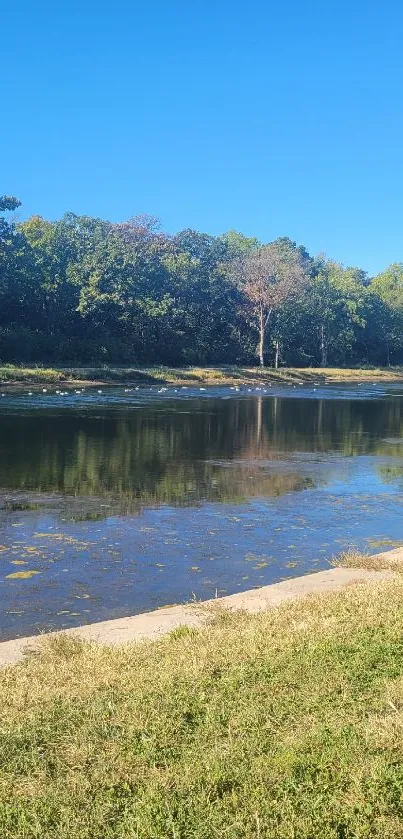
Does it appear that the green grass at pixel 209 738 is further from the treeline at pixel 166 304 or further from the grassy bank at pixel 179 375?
the treeline at pixel 166 304

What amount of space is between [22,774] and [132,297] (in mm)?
77411

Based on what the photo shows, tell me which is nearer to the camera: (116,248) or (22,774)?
(22,774)

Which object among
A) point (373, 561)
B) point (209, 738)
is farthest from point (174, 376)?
point (209, 738)

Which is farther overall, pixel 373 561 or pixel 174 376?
pixel 174 376

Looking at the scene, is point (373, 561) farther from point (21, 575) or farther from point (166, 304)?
point (166, 304)

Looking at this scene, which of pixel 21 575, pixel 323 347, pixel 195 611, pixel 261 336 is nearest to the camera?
pixel 195 611

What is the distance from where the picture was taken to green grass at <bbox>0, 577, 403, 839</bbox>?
4531 millimetres

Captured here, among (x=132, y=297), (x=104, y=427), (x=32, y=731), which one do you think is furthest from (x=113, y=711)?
(x=132, y=297)

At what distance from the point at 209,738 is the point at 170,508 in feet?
37.2

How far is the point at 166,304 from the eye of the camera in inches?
3332

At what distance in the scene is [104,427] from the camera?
109ft

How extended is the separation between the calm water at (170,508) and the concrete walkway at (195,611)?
0.76 meters

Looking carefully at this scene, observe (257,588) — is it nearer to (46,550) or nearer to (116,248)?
(46,550)

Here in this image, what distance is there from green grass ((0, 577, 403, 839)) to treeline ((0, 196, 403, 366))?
65477mm
